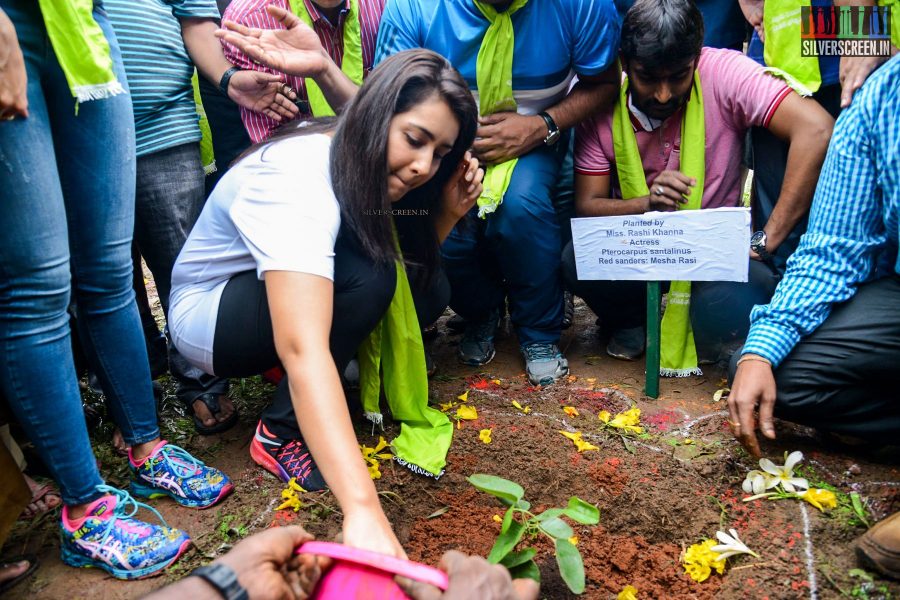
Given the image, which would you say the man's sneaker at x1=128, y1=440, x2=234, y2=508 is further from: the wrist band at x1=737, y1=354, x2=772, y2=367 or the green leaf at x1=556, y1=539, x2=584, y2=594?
the wrist band at x1=737, y1=354, x2=772, y2=367

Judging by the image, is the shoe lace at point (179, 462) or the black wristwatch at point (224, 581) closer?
the black wristwatch at point (224, 581)

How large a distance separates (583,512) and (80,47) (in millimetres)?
1541

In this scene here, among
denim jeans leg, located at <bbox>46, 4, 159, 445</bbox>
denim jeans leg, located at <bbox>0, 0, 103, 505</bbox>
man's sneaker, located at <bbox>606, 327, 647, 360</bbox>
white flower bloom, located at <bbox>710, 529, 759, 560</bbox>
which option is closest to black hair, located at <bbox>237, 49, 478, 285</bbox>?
denim jeans leg, located at <bbox>46, 4, 159, 445</bbox>

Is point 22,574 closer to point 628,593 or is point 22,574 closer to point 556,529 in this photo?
point 556,529

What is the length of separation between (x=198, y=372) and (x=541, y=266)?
4.50 feet

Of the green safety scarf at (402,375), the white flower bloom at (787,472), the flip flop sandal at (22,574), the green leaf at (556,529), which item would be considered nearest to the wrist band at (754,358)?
the white flower bloom at (787,472)

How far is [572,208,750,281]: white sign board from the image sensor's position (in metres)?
2.24

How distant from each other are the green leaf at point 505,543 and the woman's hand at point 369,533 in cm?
27

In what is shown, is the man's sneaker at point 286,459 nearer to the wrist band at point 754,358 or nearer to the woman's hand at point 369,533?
the woman's hand at point 369,533

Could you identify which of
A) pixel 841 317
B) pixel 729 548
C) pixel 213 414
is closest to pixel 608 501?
pixel 729 548

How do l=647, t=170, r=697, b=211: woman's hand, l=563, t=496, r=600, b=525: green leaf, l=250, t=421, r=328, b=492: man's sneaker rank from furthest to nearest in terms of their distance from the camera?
l=647, t=170, r=697, b=211: woman's hand → l=250, t=421, r=328, b=492: man's sneaker → l=563, t=496, r=600, b=525: green leaf

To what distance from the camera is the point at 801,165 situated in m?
2.34

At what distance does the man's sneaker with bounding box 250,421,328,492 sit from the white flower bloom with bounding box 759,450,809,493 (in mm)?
1288

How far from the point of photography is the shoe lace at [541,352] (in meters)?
2.71
